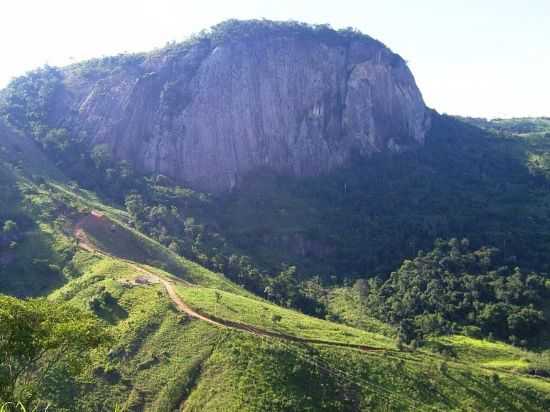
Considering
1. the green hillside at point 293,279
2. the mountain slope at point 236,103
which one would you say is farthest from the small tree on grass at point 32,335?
the mountain slope at point 236,103

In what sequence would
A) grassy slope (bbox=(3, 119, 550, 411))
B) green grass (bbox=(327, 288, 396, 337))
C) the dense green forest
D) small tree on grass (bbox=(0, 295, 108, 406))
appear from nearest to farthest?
small tree on grass (bbox=(0, 295, 108, 406))
grassy slope (bbox=(3, 119, 550, 411))
green grass (bbox=(327, 288, 396, 337))
the dense green forest

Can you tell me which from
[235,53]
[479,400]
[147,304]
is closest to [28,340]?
[147,304]

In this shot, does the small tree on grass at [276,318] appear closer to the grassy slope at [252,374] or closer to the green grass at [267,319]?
the green grass at [267,319]

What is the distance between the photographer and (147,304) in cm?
5425

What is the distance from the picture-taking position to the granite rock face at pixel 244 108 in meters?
120

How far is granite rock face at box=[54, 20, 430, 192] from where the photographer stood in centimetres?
11950

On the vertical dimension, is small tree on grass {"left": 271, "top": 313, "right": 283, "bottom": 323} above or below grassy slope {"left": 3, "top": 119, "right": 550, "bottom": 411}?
above

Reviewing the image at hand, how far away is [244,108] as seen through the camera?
127312mm

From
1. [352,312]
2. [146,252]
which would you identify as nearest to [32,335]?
[146,252]

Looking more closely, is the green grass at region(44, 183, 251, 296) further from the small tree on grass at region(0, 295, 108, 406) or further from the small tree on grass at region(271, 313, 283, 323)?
the small tree on grass at region(0, 295, 108, 406)

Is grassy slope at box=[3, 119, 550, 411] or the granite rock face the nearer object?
grassy slope at box=[3, 119, 550, 411]

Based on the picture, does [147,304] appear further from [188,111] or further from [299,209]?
[188,111]

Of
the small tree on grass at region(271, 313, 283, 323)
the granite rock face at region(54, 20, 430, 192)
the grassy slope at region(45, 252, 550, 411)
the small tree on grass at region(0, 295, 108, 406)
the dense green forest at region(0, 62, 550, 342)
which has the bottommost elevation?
the grassy slope at region(45, 252, 550, 411)

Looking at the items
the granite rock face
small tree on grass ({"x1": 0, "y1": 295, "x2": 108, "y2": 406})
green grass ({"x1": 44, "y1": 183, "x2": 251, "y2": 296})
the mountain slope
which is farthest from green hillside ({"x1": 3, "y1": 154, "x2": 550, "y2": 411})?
the granite rock face
